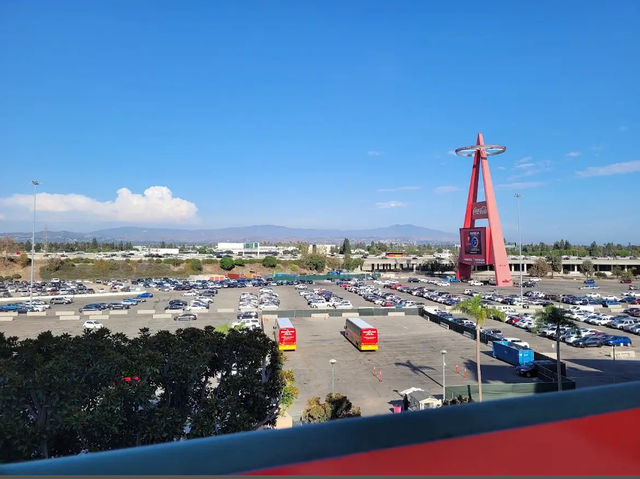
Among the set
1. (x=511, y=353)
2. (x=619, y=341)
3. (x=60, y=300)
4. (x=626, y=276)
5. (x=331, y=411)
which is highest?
(x=60, y=300)

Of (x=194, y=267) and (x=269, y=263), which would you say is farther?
(x=269, y=263)

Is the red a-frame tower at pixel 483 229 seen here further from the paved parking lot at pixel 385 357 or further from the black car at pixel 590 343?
the black car at pixel 590 343

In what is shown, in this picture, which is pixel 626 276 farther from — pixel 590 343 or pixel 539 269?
pixel 590 343

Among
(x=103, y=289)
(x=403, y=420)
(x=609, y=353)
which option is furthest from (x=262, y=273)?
(x=403, y=420)

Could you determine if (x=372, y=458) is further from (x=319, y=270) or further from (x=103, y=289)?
(x=319, y=270)

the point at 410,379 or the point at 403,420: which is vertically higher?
the point at 403,420

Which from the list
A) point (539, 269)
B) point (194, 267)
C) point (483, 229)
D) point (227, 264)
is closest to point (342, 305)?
point (483, 229)
